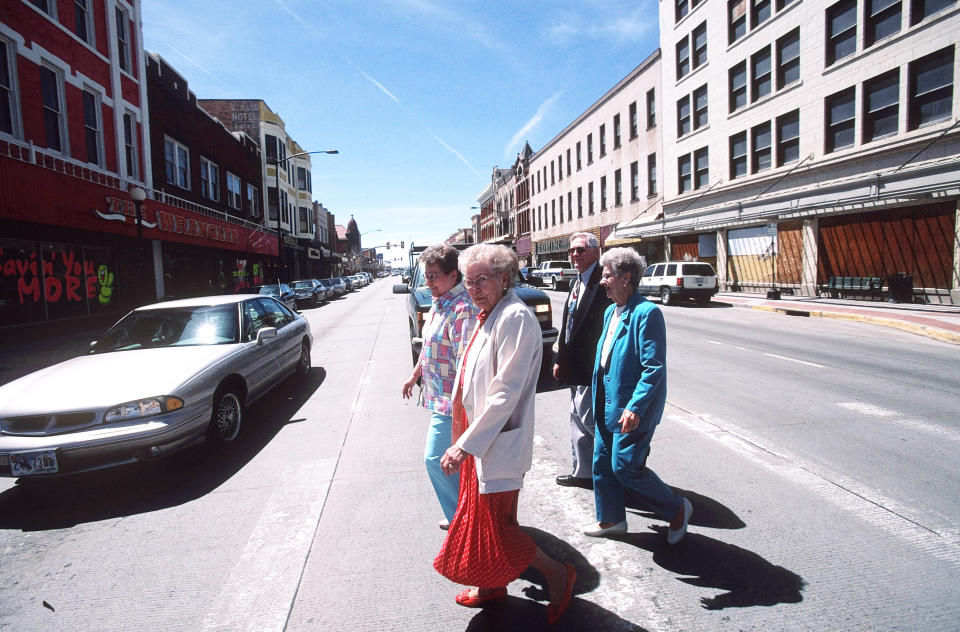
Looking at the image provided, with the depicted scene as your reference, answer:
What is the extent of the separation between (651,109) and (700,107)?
481 centimetres

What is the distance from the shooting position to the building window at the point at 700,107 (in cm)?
2733

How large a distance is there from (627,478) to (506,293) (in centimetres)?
133

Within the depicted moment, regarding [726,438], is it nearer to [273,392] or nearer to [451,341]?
[451,341]

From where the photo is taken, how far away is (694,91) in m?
27.9

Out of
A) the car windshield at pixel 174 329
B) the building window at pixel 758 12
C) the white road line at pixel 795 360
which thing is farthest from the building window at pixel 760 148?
the car windshield at pixel 174 329

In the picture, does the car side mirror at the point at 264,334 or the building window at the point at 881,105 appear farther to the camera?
the building window at the point at 881,105

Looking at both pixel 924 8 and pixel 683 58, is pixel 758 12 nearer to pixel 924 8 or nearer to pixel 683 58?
pixel 683 58

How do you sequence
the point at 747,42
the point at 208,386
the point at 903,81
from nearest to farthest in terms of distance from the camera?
1. the point at 208,386
2. the point at 903,81
3. the point at 747,42

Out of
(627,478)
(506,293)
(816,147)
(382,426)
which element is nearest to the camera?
(506,293)

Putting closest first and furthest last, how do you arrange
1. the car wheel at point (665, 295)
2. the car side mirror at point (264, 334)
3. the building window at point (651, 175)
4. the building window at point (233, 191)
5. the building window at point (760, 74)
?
the car side mirror at point (264, 334) < the car wheel at point (665, 295) < the building window at point (760, 74) < the building window at point (233, 191) < the building window at point (651, 175)

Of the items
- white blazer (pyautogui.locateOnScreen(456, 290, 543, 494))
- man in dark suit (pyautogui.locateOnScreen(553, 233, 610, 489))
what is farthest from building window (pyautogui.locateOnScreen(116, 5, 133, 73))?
white blazer (pyautogui.locateOnScreen(456, 290, 543, 494))

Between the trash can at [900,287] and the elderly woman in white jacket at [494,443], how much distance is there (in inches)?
787

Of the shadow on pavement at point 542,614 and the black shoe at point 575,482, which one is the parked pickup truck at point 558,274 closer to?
the black shoe at point 575,482

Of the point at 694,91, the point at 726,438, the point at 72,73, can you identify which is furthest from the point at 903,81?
the point at 72,73
